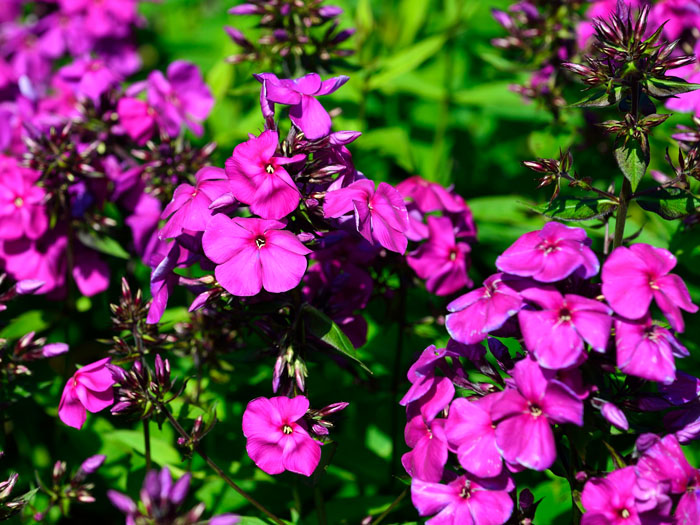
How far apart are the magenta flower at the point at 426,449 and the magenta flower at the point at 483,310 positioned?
26cm

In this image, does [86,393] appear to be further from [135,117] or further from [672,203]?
[672,203]

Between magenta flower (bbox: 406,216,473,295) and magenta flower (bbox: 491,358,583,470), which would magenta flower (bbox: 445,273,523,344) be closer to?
magenta flower (bbox: 491,358,583,470)

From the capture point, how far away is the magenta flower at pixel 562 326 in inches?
63.6

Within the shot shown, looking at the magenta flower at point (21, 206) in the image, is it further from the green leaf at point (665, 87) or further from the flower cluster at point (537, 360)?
the green leaf at point (665, 87)

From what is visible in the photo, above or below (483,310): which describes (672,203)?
above

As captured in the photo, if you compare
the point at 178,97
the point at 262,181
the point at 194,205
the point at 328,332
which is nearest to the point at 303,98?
the point at 262,181

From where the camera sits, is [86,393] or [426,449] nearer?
[426,449]

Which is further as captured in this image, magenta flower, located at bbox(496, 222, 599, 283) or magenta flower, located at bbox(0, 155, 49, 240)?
magenta flower, located at bbox(0, 155, 49, 240)

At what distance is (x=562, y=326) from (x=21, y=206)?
7.24 ft

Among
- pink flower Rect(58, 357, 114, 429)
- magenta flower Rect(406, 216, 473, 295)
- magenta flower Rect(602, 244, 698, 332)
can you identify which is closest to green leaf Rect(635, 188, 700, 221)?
magenta flower Rect(602, 244, 698, 332)

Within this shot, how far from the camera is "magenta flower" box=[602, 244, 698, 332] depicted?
1.67m

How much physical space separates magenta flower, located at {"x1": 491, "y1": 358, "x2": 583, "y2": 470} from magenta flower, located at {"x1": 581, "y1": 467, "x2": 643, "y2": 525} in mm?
145

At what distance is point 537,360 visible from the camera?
1.65 m

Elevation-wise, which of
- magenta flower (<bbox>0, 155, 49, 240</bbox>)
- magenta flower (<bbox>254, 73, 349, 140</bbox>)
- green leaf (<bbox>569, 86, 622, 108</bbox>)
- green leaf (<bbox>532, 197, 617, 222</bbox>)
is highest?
green leaf (<bbox>569, 86, 622, 108</bbox>)
